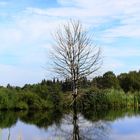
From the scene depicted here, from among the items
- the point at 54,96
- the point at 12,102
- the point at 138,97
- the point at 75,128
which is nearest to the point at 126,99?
the point at 138,97

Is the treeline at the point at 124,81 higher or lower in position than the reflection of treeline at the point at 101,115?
higher

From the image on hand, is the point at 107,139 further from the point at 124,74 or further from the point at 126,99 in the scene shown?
the point at 124,74

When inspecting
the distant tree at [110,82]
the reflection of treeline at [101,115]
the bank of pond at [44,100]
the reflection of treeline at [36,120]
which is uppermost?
the distant tree at [110,82]

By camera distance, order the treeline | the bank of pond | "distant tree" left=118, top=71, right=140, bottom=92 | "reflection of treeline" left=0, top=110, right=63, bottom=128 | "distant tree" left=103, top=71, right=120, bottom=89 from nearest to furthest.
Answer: "reflection of treeline" left=0, top=110, right=63, bottom=128
the bank of pond
"distant tree" left=103, top=71, right=120, bottom=89
the treeline
"distant tree" left=118, top=71, right=140, bottom=92

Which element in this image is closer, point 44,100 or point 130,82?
point 44,100

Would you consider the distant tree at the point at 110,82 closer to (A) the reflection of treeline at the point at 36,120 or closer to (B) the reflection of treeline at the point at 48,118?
(B) the reflection of treeline at the point at 48,118

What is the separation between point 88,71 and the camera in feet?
66.9

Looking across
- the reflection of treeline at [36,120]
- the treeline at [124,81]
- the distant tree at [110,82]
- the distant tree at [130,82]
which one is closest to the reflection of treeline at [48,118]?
the reflection of treeline at [36,120]

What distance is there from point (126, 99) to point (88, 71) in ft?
83.0

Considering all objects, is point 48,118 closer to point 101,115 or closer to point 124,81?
point 101,115

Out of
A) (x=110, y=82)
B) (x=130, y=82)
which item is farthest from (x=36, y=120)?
(x=130, y=82)

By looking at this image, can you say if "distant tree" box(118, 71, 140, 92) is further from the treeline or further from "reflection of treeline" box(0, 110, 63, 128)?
"reflection of treeline" box(0, 110, 63, 128)

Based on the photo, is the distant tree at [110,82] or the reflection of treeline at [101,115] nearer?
the reflection of treeline at [101,115]

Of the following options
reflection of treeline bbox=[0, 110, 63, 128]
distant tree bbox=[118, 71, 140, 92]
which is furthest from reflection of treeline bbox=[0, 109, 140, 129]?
distant tree bbox=[118, 71, 140, 92]
